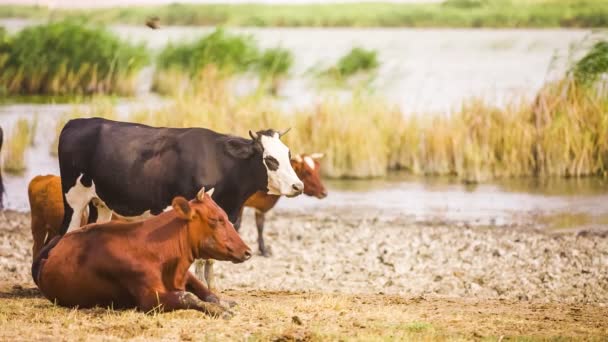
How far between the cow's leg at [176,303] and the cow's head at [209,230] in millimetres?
278

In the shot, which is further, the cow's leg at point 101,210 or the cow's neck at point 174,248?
the cow's leg at point 101,210

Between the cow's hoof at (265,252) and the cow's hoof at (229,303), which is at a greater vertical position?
the cow's hoof at (229,303)

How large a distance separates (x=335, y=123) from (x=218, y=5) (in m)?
26.6

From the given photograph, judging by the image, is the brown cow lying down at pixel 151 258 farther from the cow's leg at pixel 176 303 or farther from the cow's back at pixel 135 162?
the cow's back at pixel 135 162

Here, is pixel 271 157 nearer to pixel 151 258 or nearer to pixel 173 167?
pixel 173 167

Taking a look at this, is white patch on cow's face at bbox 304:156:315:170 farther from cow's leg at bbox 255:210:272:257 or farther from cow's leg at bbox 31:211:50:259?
cow's leg at bbox 31:211:50:259

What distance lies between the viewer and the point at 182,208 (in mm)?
7836

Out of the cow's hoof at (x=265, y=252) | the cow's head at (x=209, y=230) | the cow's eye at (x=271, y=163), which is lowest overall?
the cow's hoof at (x=265, y=252)

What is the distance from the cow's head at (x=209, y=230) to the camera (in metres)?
7.82

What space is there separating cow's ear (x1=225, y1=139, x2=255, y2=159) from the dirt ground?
922 millimetres

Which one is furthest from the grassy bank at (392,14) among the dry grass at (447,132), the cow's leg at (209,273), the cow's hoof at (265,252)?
the cow's leg at (209,273)

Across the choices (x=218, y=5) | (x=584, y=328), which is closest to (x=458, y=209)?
(x=584, y=328)

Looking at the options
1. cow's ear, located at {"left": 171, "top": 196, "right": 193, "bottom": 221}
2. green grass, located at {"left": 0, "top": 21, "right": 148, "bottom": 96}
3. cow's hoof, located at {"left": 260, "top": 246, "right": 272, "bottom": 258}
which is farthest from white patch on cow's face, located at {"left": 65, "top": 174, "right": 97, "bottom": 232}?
green grass, located at {"left": 0, "top": 21, "right": 148, "bottom": 96}

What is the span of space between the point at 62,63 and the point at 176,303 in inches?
781
